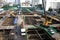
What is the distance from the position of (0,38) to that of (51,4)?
11.7 metres

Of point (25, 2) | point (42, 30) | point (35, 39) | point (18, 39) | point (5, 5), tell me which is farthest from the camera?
point (25, 2)

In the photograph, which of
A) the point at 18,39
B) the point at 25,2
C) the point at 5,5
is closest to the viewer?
the point at 18,39

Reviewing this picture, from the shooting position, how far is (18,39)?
5.30m

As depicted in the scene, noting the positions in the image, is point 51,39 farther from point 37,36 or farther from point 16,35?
point 16,35

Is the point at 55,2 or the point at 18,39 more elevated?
the point at 55,2

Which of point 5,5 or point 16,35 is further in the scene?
point 5,5

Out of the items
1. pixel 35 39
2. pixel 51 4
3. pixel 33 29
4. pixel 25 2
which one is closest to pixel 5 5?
pixel 25 2

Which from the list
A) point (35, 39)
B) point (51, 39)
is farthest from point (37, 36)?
point (51, 39)

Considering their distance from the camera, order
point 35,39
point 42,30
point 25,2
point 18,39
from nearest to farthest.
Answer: point 18,39 < point 35,39 < point 42,30 < point 25,2

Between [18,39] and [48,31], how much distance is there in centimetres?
152

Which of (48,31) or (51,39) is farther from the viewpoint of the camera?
(48,31)

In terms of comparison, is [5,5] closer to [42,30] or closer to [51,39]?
[42,30]

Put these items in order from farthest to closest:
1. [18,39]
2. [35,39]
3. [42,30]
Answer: [42,30] → [35,39] → [18,39]

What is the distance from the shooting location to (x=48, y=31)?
6.02 metres
